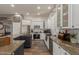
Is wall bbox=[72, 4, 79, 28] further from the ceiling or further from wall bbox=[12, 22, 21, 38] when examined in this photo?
wall bbox=[12, 22, 21, 38]

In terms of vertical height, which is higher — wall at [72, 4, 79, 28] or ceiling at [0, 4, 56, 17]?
ceiling at [0, 4, 56, 17]

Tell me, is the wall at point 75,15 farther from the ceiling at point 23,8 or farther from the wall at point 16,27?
the wall at point 16,27

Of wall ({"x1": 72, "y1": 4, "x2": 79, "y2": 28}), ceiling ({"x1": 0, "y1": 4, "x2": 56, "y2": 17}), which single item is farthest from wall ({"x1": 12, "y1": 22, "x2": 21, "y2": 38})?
wall ({"x1": 72, "y1": 4, "x2": 79, "y2": 28})

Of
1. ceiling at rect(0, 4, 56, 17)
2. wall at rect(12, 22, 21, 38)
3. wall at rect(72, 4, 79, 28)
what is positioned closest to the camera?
wall at rect(72, 4, 79, 28)

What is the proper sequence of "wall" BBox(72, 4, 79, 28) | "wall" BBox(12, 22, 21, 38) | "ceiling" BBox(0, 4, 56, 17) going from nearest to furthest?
"wall" BBox(72, 4, 79, 28), "ceiling" BBox(0, 4, 56, 17), "wall" BBox(12, 22, 21, 38)

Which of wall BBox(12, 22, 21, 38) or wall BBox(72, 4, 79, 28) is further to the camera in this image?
wall BBox(12, 22, 21, 38)

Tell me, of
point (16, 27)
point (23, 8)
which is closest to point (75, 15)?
point (23, 8)

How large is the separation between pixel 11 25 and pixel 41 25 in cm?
404

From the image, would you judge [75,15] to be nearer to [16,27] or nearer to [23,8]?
[23,8]

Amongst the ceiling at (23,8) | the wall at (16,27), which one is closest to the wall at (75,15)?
the ceiling at (23,8)

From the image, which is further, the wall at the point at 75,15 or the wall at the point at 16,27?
the wall at the point at 16,27

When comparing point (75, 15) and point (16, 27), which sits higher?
point (75, 15)

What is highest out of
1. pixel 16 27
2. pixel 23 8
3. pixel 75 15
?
pixel 23 8
